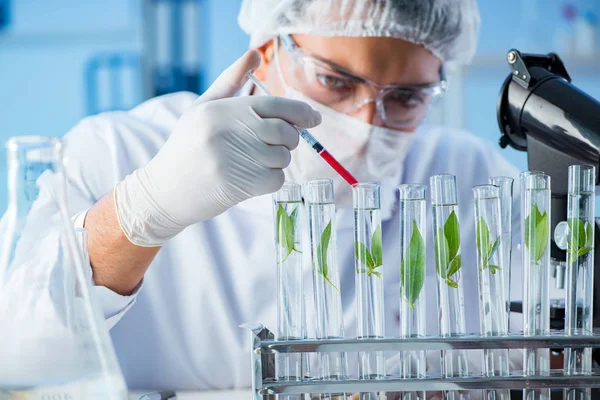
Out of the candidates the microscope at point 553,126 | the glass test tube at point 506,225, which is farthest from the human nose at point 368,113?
the glass test tube at point 506,225

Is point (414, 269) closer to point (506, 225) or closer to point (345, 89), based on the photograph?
point (506, 225)

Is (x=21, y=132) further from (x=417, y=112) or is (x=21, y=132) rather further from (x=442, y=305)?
(x=442, y=305)

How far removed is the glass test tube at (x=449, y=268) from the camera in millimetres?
871

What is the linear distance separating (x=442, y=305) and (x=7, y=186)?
0.53 meters

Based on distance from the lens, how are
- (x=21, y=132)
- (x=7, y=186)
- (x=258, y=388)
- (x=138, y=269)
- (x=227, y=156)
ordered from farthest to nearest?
1. (x=21, y=132)
2. (x=138, y=269)
3. (x=227, y=156)
4. (x=258, y=388)
5. (x=7, y=186)

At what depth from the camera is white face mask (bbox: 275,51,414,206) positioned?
156 cm

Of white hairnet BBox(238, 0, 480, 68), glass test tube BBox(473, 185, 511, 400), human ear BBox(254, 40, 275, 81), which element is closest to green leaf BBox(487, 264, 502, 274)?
glass test tube BBox(473, 185, 511, 400)

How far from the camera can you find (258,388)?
2.68 ft

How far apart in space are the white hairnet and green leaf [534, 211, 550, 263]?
732 mm

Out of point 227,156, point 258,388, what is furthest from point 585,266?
point 227,156

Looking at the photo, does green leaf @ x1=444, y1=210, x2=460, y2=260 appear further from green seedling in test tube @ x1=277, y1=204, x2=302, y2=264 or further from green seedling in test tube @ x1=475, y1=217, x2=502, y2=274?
green seedling in test tube @ x1=277, y1=204, x2=302, y2=264

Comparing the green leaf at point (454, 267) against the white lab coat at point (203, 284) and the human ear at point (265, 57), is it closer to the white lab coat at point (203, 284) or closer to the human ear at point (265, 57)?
the white lab coat at point (203, 284)

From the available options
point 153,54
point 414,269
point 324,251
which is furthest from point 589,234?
point 153,54

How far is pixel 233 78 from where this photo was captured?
128cm
